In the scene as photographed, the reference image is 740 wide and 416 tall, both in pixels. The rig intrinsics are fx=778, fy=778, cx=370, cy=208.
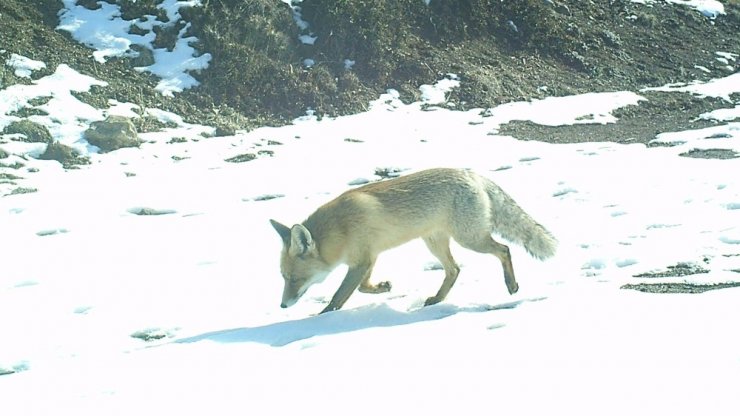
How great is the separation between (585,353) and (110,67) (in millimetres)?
14161

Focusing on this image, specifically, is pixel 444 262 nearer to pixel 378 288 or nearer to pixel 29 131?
pixel 378 288

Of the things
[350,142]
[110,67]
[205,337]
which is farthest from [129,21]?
[205,337]

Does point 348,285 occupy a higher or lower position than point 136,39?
higher

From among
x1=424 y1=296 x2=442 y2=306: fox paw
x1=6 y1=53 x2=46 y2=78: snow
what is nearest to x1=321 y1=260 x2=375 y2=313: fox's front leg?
x1=424 y1=296 x2=442 y2=306: fox paw

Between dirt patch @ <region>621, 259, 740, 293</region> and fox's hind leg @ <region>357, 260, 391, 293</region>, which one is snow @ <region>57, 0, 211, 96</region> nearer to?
fox's hind leg @ <region>357, 260, 391, 293</region>

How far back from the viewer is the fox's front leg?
7160mm

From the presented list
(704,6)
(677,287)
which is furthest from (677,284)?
(704,6)

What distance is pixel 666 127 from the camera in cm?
1633

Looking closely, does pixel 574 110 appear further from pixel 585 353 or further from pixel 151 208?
pixel 585 353

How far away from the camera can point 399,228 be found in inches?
292

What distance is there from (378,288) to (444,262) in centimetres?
71

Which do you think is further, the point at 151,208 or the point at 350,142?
the point at 350,142

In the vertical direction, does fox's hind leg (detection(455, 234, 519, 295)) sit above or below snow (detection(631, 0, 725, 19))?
below

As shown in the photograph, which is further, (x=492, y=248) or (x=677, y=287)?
(x=492, y=248)
